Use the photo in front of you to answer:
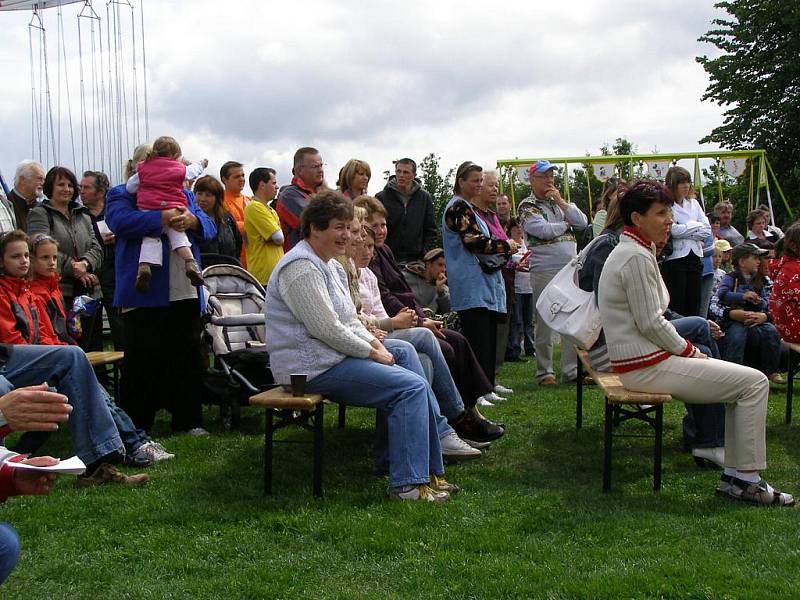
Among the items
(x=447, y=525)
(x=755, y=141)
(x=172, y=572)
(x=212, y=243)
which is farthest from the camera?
(x=755, y=141)

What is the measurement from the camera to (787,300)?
7.40m

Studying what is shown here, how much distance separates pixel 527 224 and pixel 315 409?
4.61 metres

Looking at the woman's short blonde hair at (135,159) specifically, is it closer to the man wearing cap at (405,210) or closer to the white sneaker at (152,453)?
the white sneaker at (152,453)

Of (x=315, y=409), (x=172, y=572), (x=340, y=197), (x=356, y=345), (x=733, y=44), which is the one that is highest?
(x=733, y=44)

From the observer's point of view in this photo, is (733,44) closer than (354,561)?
No

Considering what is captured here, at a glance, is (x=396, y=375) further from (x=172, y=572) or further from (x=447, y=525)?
(x=172, y=572)

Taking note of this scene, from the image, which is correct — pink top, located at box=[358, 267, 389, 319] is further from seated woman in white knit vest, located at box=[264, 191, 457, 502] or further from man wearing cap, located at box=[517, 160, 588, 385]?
man wearing cap, located at box=[517, 160, 588, 385]

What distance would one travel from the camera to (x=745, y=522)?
4.66m

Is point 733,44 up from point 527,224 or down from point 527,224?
up

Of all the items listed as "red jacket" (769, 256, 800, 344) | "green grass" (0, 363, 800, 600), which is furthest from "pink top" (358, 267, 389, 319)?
"red jacket" (769, 256, 800, 344)

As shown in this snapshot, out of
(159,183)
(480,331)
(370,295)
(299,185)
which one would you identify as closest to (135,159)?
(159,183)

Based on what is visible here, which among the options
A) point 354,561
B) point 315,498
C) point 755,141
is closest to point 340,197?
point 315,498

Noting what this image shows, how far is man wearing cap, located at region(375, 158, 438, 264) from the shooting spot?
8711mm

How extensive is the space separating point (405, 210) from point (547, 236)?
59.0 inches
